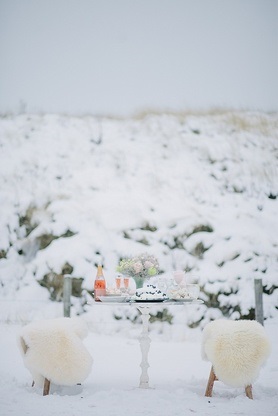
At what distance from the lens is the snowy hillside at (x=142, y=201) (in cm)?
584

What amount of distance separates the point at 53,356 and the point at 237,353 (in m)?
1.06

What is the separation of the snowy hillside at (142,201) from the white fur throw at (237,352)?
233cm

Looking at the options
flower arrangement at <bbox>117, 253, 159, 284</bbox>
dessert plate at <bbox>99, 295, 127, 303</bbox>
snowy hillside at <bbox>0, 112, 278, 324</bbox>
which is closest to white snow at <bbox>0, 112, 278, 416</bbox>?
snowy hillside at <bbox>0, 112, 278, 324</bbox>

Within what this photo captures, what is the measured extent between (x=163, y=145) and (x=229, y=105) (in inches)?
55.0

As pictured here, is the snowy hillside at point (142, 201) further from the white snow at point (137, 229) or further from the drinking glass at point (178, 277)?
the drinking glass at point (178, 277)

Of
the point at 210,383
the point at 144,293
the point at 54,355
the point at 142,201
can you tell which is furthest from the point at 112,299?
the point at 142,201

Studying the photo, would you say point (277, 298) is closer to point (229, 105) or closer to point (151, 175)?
point (151, 175)

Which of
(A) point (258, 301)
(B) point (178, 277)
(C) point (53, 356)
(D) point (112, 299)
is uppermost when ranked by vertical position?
(B) point (178, 277)

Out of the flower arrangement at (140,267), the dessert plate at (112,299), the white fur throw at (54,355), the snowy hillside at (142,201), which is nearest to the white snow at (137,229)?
the snowy hillside at (142,201)

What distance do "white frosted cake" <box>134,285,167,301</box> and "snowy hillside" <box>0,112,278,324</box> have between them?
6.82 feet

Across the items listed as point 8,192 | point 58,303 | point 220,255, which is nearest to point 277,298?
point 220,255

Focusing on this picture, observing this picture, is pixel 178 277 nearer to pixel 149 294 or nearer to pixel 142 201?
pixel 149 294

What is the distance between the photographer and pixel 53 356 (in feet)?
8.70

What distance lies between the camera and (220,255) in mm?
6012
